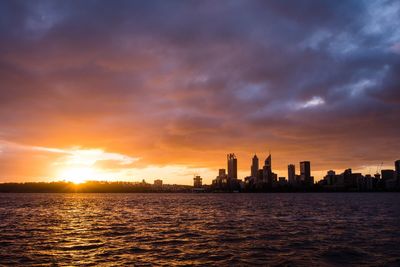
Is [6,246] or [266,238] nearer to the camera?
[6,246]

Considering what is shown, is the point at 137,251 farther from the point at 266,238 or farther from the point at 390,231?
the point at 390,231

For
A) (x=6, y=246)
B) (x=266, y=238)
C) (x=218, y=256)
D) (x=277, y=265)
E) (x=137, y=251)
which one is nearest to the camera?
(x=277, y=265)

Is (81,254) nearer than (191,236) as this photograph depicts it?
Yes

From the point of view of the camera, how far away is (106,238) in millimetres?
61312

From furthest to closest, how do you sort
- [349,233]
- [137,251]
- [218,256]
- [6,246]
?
[349,233] → [6,246] → [137,251] → [218,256]

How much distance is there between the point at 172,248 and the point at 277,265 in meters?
16.0

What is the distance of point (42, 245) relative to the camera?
54812 millimetres

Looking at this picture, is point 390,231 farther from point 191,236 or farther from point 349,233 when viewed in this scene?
Result: point 191,236

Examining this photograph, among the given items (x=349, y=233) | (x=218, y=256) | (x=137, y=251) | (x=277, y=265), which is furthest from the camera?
(x=349, y=233)

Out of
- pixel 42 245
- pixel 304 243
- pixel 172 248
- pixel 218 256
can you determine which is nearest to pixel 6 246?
pixel 42 245

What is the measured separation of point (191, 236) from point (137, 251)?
52.9 ft

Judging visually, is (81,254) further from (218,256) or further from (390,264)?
(390,264)

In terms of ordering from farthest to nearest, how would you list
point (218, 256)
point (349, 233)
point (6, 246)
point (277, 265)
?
point (349, 233), point (6, 246), point (218, 256), point (277, 265)

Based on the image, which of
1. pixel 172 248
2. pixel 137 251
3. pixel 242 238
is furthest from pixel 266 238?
pixel 137 251
